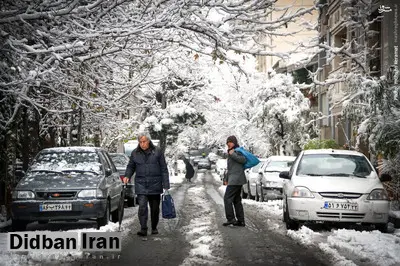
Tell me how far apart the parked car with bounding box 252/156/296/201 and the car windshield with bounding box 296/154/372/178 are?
6735 millimetres

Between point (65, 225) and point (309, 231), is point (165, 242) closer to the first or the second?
point (309, 231)

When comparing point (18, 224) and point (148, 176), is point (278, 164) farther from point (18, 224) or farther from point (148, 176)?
point (18, 224)

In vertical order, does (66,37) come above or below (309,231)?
above

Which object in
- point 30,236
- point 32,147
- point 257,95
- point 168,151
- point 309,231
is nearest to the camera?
point 30,236

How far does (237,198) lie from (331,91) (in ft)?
73.9

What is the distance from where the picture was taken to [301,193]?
39.7ft

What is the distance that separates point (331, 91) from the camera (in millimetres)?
34406

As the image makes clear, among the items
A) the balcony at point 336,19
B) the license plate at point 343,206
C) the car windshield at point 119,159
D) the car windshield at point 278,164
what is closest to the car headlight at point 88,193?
the license plate at point 343,206

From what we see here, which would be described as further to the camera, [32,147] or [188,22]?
[32,147]

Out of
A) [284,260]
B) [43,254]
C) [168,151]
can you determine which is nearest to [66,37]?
[43,254]

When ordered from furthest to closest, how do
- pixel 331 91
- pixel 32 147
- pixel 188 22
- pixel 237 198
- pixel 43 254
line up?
pixel 331 91 → pixel 32 147 → pixel 237 198 → pixel 188 22 → pixel 43 254

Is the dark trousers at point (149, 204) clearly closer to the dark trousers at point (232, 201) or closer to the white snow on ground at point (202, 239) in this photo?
the white snow on ground at point (202, 239)

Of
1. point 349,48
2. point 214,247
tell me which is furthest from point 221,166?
point 214,247

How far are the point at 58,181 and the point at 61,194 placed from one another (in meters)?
0.36
